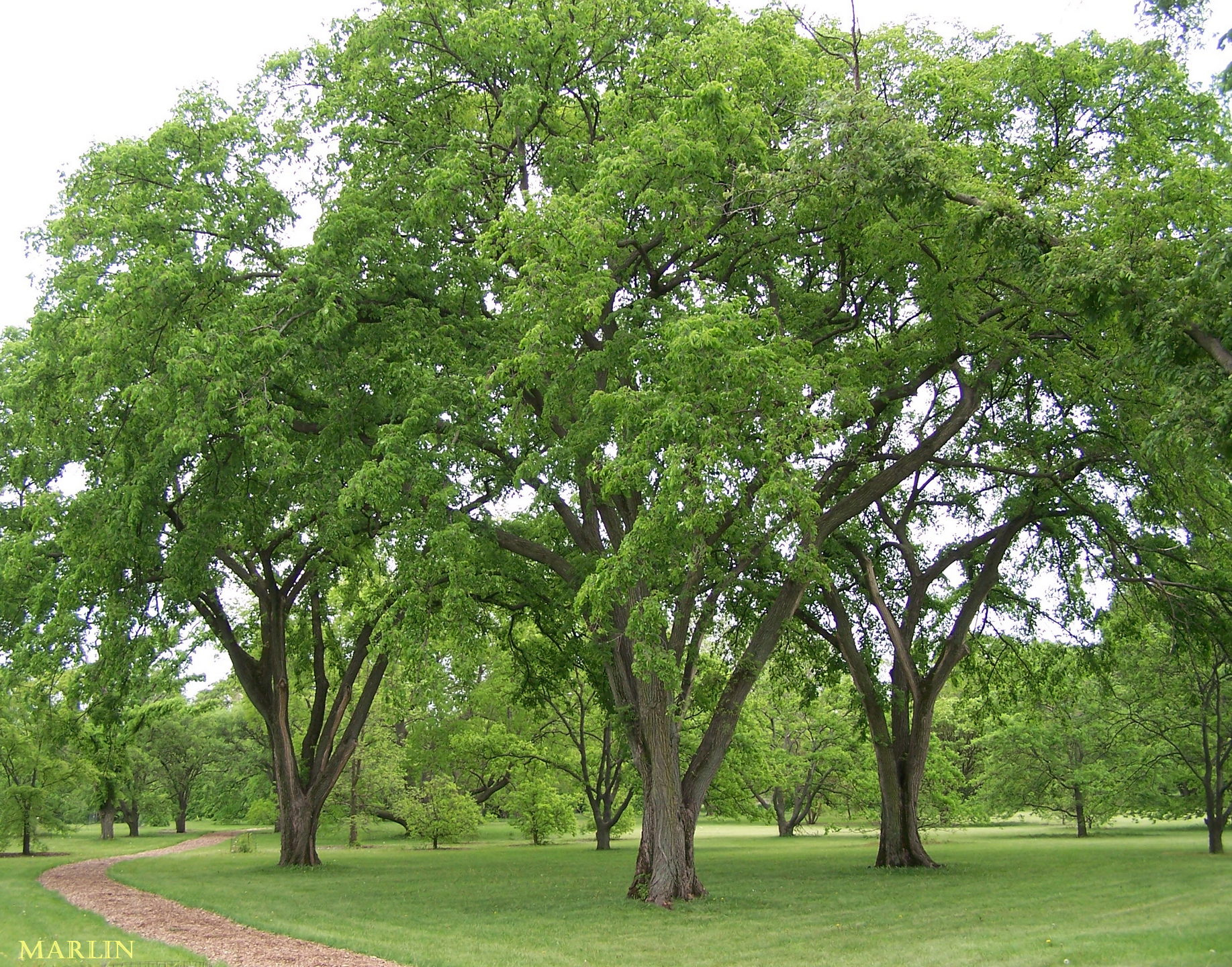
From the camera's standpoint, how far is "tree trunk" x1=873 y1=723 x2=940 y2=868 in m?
19.9

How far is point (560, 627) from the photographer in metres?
18.8

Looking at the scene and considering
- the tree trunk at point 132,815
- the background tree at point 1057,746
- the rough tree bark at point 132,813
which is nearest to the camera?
the background tree at point 1057,746

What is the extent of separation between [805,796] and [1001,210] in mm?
32293

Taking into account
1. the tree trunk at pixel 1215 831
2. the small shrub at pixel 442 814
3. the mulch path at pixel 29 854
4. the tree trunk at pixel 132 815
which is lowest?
the tree trunk at pixel 132 815

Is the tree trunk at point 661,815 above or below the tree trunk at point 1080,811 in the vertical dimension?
above

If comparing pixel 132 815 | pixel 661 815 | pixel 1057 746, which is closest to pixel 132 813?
pixel 132 815

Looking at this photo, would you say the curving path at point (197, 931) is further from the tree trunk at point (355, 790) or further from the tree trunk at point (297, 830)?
the tree trunk at point (355, 790)

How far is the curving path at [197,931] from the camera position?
30.9ft

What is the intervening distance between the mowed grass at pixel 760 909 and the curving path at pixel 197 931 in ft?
1.13

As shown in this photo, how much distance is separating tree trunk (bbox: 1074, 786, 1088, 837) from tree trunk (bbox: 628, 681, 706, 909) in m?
25.9

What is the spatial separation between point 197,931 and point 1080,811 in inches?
1343

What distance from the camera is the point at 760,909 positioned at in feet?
44.0

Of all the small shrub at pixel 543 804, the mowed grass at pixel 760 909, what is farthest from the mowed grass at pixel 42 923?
the small shrub at pixel 543 804

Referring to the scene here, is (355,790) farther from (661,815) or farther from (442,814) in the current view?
(661,815)
